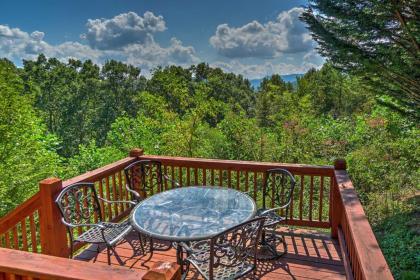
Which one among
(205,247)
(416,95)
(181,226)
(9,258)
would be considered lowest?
(205,247)

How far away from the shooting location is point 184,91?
30.2 feet

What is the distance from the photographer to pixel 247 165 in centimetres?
411

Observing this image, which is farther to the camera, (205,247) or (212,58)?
(212,58)

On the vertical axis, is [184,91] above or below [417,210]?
above

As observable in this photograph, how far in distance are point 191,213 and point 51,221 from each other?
1.41 meters

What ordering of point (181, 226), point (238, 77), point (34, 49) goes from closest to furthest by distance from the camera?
1. point (181, 226)
2. point (34, 49)
3. point (238, 77)

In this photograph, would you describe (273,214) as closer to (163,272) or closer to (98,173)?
(98,173)

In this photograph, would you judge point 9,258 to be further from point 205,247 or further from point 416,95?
point 416,95

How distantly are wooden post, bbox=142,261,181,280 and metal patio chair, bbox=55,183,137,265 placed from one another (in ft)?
5.29

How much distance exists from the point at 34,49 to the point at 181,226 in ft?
72.4

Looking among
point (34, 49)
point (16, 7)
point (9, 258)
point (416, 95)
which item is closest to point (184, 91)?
point (416, 95)

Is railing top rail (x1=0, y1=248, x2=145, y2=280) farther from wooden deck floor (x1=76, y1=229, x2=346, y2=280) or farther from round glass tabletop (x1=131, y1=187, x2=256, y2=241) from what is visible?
wooden deck floor (x1=76, y1=229, x2=346, y2=280)

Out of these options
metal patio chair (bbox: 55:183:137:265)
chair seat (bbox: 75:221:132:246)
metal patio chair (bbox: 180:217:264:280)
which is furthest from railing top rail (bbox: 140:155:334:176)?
metal patio chair (bbox: 180:217:264:280)

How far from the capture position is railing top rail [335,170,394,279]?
1.68 metres
